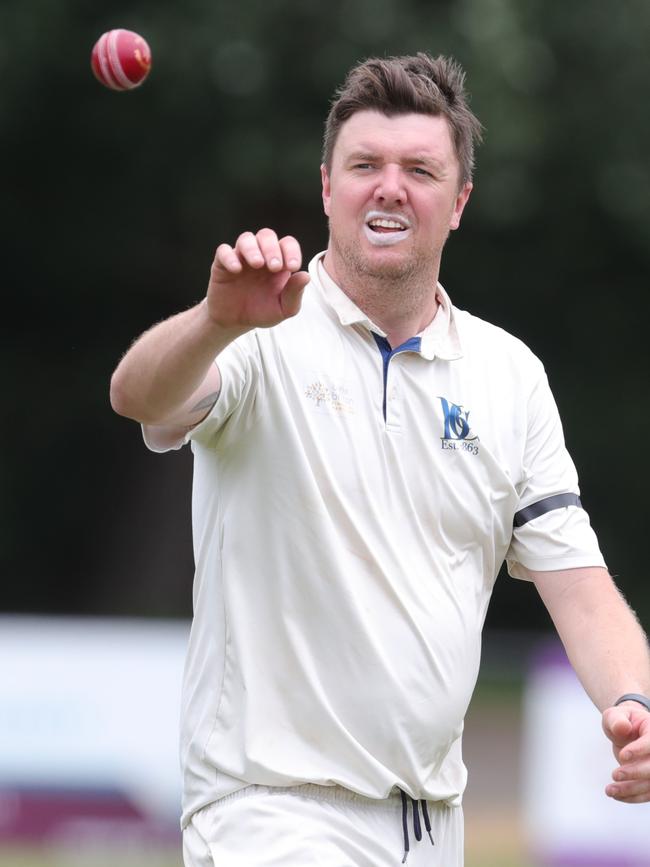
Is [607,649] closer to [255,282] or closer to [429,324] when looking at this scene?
[429,324]

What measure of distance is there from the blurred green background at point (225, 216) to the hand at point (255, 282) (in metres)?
11.2

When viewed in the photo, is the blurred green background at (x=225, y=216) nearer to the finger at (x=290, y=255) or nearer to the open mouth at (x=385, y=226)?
the open mouth at (x=385, y=226)

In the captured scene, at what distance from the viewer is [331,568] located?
411 cm

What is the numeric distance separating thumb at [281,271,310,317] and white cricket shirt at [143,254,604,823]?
377 mm

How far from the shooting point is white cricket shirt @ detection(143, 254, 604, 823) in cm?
409

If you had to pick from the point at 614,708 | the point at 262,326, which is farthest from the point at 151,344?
the point at 614,708

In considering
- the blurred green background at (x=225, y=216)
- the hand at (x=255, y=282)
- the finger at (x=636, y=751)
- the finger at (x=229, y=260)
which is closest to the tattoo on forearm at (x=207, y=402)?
the hand at (x=255, y=282)

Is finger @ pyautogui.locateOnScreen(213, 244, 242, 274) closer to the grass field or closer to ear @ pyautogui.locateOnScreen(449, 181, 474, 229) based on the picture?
ear @ pyautogui.locateOnScreen(449, 181, 474, 229)

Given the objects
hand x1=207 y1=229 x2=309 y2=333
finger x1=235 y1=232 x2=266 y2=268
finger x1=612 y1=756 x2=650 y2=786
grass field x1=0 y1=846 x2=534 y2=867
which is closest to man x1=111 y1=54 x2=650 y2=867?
finger x1=612 y1=756 x2=650 y2=786

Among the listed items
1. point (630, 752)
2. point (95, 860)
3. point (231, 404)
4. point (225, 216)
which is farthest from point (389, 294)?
point (225, 216)

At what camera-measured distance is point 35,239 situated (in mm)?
17703

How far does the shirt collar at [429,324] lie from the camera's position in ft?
14.2

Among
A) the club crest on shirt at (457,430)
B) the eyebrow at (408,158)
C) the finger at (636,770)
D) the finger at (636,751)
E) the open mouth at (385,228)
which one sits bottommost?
the finger at (636,770)

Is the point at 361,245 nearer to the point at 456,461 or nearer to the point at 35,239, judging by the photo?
the point at 456,461
